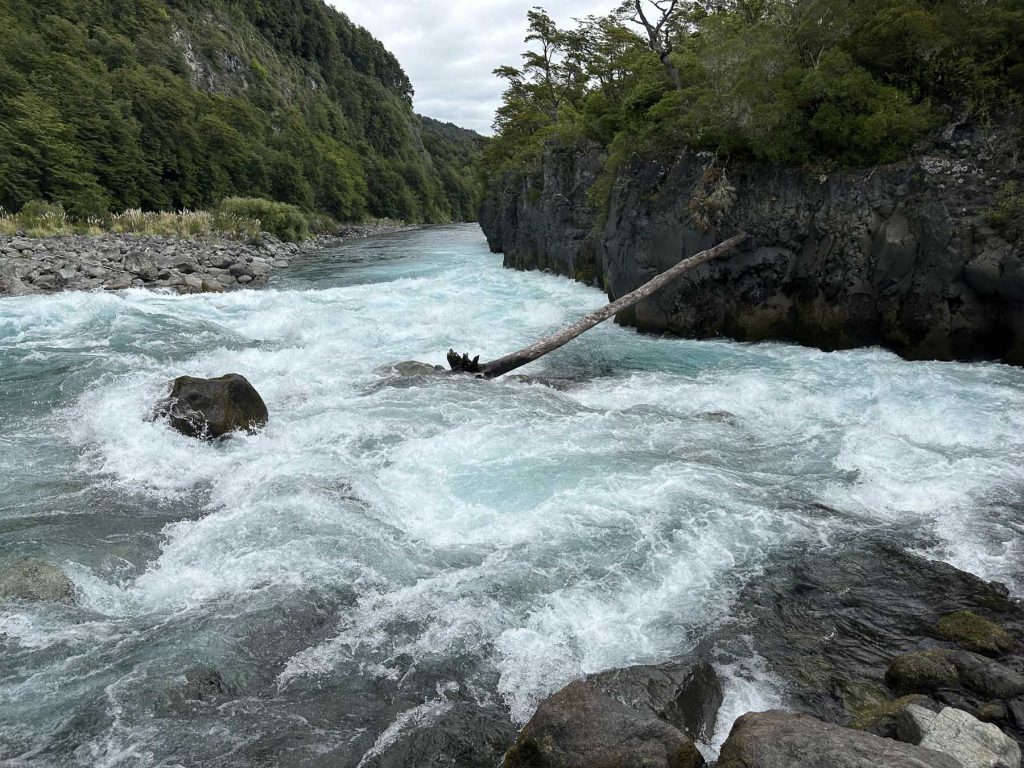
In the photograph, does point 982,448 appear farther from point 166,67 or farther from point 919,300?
point 166,67

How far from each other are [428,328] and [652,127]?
8.61 metres

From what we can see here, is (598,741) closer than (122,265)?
Yes

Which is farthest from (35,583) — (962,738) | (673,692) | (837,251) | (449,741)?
(837,251)

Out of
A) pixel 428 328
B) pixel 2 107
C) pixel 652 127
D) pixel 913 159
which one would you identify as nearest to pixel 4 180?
pixel 2 107

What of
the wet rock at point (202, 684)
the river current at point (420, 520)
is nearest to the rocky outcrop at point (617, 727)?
the river current at point (420, 520)

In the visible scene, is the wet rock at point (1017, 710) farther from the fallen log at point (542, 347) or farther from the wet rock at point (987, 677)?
the fallen log at point (542, 347)

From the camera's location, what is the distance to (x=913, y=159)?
12.8 metres

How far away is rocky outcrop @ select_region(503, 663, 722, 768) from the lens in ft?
12.5

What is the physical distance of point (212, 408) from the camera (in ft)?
31.6

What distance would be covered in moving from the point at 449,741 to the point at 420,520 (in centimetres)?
325

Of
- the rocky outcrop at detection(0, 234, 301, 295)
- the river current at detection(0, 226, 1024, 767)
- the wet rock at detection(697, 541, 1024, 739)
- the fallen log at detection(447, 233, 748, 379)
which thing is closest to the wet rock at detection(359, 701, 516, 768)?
the river current at detection(0, 226, 1024, 767)

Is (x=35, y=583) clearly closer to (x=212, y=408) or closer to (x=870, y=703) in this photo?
(x=212, y=408)

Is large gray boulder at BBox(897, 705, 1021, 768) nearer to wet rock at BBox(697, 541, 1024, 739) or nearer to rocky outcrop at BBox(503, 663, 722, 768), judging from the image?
wet rock at BBox(697, 541, 1024, 739)

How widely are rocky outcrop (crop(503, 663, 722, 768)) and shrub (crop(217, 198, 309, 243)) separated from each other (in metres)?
46.0
